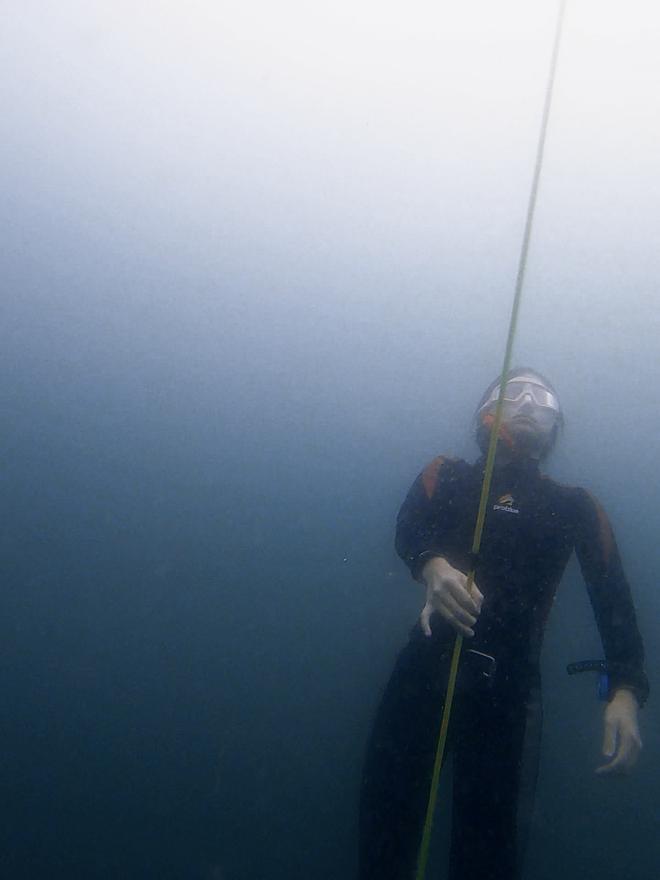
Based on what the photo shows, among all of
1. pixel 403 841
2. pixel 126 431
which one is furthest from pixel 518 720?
pixel 126 431

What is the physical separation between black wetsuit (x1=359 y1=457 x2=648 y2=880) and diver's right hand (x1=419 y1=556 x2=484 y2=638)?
0.37 ft

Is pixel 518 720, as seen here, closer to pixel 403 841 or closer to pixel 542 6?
pixel 403 841

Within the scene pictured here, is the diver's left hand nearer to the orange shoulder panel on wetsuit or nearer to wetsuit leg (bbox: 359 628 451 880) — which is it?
wetsuit leg (bbox: 359 628 451 880)

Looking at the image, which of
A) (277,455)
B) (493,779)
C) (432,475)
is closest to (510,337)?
(432,475)

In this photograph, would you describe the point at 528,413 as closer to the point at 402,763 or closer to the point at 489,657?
the point at 489,657

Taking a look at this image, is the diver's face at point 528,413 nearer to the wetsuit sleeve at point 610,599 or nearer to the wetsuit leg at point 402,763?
the wetsuit sleeve at point 610,599

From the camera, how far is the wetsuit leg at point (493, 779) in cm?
171

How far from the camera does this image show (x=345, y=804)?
199 inches

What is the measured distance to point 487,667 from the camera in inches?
76.5

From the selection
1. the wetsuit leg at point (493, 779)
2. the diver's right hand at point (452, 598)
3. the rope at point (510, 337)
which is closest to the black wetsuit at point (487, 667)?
the wetsuit leg at point (493, 779)

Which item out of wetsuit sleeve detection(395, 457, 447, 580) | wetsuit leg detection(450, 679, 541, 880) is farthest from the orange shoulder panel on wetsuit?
wetsuit leg detection(450, 679, 541, 880)

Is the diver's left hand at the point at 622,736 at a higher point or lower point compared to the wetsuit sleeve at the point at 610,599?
lower

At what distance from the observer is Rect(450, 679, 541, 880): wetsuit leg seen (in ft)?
5.61

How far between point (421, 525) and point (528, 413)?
73cm
